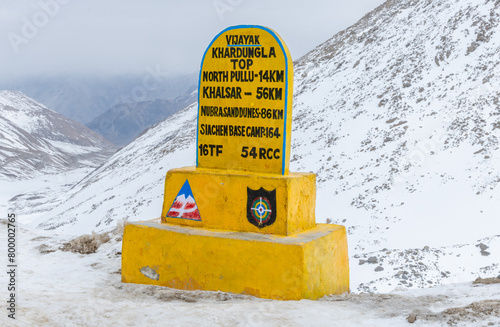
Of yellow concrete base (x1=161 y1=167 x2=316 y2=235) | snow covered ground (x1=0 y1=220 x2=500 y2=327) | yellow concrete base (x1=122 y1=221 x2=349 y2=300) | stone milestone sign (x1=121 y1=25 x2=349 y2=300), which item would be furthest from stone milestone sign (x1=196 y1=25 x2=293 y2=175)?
snow covered ground (x1=0 y1=220 x2=500 y2=327)

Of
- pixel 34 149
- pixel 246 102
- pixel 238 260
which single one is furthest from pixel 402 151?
pixel 34 149

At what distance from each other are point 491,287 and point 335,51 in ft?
105

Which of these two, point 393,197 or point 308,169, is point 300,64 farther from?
point 393,197

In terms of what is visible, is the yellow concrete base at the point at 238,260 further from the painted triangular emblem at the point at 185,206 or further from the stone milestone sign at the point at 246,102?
the stone milestone sign at the point at 246,102

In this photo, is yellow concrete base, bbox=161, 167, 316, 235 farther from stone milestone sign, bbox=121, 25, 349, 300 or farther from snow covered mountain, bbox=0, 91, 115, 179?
snow covered mountain, bbox=0, 91, 115, 179

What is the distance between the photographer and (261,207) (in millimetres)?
5629

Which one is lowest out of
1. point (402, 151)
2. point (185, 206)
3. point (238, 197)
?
point (185, 206)

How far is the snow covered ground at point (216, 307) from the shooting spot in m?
3.95

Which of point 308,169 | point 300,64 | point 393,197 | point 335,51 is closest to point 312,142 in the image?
point 308,169

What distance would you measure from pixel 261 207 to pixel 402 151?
45.5 feet

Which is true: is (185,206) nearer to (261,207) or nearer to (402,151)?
(261,207)

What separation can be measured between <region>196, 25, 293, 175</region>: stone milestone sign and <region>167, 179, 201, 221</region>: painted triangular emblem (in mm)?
412

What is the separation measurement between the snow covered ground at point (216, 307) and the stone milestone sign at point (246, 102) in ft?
5.36

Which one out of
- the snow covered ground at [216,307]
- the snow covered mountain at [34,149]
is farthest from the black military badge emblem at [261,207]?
the snow covered mountain at [34,149]
